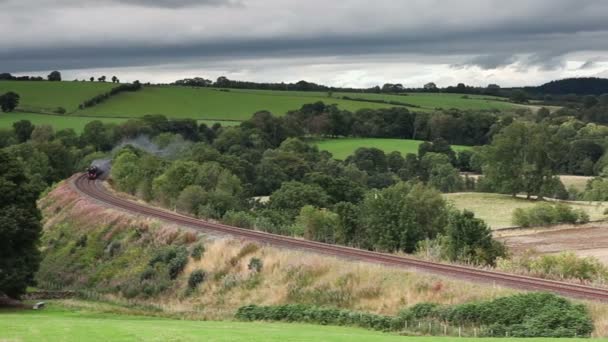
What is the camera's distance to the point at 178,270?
50.5 meters

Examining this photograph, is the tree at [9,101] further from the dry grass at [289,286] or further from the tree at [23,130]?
the dry grass at [289,286]

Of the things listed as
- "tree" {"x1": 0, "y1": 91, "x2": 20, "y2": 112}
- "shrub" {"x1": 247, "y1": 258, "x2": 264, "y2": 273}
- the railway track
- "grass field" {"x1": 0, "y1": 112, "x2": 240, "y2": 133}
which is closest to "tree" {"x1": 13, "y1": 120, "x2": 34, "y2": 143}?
"grass field" {"x1": 0, "y1": 112, "x2": 240, "y2": 133}

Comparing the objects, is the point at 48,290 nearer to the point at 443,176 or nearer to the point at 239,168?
the point at 239,168

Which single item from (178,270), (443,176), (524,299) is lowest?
(443,176)

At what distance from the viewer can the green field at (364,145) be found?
548 ft

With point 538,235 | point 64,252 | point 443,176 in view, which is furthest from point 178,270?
Result: point 443,176

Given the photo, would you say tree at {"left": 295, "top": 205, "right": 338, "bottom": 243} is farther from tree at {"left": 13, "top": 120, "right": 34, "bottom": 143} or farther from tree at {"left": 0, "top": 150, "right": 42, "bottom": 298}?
tree at {"left": 13, "top": 120, "right": 34, "bottom": 143}

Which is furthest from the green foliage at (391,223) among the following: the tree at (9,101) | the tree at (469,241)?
the tree at (9,101)

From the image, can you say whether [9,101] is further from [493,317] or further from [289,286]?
[493,317]

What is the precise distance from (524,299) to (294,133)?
15011 cm

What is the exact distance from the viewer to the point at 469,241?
177 feet

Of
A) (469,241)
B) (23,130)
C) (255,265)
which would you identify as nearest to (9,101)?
(23,130)

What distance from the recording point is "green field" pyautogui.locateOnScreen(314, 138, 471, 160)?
167m

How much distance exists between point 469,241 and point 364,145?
11655 centimetres
